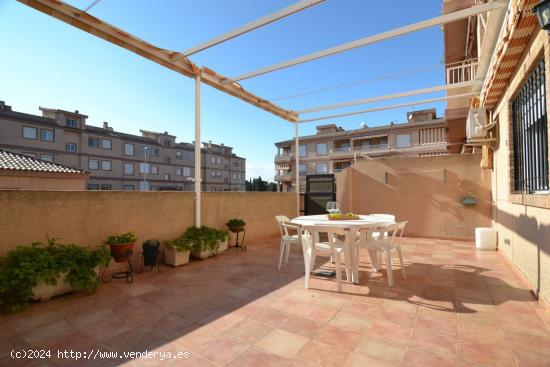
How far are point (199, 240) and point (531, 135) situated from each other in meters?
5.28

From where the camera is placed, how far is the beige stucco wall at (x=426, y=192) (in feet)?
21.6

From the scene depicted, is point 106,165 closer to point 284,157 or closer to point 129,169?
point 129,169

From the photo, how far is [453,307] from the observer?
2781 mm

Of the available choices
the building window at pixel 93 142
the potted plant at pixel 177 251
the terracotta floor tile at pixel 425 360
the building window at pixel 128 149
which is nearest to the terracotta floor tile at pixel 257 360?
the terracotta floor tile at pixel 425 360

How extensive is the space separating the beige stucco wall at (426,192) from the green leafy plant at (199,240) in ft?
15.0

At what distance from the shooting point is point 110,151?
94.7 feet

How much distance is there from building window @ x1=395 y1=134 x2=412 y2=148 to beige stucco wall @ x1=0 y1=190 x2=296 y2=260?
23.4 meters

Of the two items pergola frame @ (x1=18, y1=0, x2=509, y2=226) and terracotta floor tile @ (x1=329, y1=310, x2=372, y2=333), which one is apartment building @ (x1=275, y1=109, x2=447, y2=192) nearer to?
pergola frame @ (x1=18, y1=0, x2=509, y2=226)

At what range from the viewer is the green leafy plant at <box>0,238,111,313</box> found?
2693 millimetres

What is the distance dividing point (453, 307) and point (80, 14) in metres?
5.58

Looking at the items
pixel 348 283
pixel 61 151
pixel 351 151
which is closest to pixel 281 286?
pixel 348 283

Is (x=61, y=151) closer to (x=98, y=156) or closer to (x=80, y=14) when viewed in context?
(x=98, y=156)

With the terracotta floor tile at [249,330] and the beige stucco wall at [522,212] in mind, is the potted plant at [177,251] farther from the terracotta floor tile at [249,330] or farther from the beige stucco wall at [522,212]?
the beige stucco wall at [522,212]

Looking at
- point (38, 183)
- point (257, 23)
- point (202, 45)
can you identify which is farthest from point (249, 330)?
point (38, 183)
